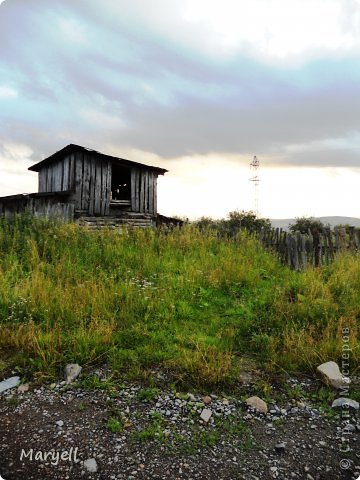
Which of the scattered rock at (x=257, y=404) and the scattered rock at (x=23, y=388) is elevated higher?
the scattered rock at (x=23, y=388)

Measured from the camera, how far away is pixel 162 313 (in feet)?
17.2

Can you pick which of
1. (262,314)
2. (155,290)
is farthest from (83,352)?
(262,314)

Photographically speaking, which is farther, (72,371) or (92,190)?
(92,190)

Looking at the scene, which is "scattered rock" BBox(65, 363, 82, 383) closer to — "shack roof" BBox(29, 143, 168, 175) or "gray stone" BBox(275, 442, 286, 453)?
"gray stone" BBox(275, 442, 286, 453)

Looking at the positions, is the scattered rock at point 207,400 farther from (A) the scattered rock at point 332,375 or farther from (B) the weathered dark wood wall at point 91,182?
(B) the weathered dark wood wall at point 91,182

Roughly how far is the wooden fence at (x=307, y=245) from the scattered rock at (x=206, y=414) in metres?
6.73

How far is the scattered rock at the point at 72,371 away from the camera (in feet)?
12.2

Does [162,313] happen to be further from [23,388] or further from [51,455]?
[51,455]

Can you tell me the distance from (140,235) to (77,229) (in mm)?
1723

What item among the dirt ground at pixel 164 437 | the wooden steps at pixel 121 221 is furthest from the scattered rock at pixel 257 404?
the wooden steps at pixel 121 221

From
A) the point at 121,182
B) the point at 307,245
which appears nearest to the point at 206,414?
the point at 307,245

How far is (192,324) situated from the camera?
16.7 feet

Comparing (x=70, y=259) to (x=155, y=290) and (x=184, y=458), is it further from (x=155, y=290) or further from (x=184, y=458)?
(x=184, y=458)

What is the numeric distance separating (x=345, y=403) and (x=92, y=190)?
16.6 meters
